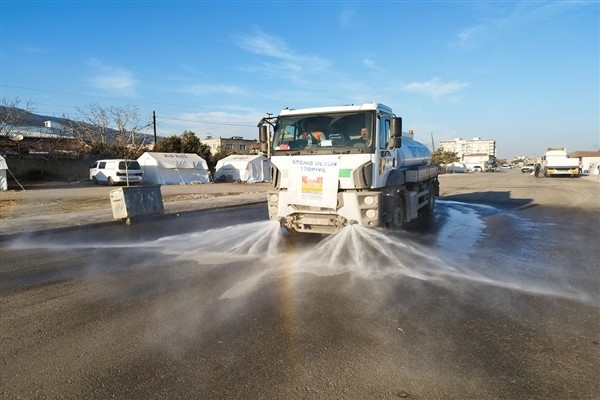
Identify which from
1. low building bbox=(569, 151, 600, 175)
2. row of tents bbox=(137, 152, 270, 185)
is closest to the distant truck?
low building bbox=(569, 151, 600, 175)

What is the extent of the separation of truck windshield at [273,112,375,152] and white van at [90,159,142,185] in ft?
84.1

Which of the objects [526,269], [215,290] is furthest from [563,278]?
[215,290]

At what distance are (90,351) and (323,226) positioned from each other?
4.93 meters

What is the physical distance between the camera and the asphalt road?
313 centimetres

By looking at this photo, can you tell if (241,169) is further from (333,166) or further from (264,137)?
(333,166)

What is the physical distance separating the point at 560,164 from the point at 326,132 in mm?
39660

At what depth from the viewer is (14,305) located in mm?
5078

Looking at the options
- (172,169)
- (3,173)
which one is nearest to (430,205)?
(3,173)

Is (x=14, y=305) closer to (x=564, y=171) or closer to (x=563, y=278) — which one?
(x=563, y=278)

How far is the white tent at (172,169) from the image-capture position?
118 ft

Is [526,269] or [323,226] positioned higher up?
[323,226]

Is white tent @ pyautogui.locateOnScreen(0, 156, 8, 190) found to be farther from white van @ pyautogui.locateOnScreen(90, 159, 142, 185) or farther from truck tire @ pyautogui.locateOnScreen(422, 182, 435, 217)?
truck tire @ pyautogui.locateOnScreen(422, 182, 435, 217)

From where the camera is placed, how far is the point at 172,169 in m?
36.9

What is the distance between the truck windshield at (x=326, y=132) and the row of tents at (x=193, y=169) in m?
26.5
